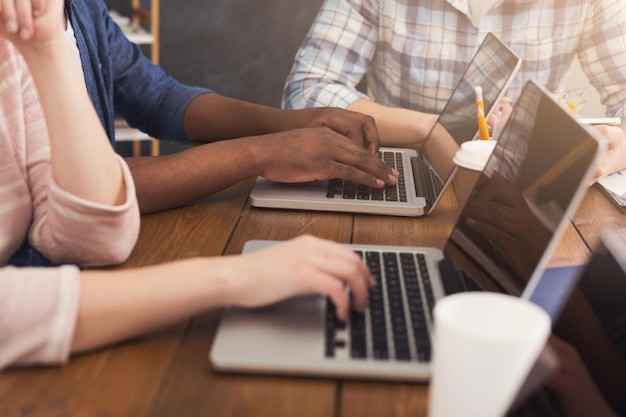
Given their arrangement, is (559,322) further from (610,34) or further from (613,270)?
(610,34)

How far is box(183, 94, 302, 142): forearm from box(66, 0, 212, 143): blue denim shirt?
0.03 meters

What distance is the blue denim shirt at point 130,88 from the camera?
1422 mm

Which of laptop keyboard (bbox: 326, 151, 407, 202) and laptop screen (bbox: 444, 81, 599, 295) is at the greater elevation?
laptop screen (bbox: 444, 81, 599, 295)

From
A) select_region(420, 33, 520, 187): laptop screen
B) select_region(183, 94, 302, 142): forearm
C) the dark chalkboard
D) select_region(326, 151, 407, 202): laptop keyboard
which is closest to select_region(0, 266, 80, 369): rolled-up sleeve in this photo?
select_region(326, 151, 407, 202): laptop keyboard

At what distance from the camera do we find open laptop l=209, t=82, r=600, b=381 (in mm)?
688

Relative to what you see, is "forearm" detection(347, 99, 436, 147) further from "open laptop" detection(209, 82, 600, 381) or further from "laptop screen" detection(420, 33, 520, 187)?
"open laptop" detection(209, 82, 600, 381)

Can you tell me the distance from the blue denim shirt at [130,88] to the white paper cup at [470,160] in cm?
60

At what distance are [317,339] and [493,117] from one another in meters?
0.69

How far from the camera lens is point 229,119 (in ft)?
4.79

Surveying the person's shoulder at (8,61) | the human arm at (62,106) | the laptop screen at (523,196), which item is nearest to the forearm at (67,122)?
the human arm at (62,106)

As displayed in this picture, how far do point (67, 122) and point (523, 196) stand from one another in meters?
0.51

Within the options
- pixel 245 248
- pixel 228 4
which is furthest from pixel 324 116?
pixel 228 4

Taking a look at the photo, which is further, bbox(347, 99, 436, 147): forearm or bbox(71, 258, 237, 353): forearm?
bbox(347, 99, 436, 147): forearm

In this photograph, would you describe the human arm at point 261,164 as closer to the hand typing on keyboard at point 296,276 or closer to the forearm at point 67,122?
the forearm at point 67,122
